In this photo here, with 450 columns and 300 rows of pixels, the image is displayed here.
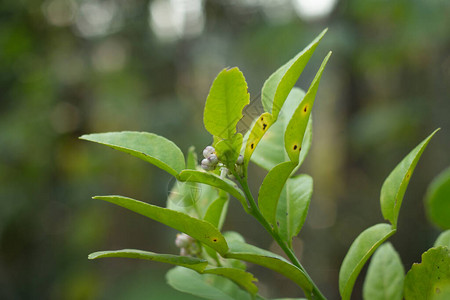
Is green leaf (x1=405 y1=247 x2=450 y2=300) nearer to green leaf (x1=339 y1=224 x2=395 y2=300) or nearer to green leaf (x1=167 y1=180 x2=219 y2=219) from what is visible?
green leaf (x1=339 y1=224 x2=395 y2=300)

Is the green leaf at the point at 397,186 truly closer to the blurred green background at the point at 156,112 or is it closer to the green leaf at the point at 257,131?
the green leaf at the point at 257,131

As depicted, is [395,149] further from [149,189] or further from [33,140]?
[33,140]

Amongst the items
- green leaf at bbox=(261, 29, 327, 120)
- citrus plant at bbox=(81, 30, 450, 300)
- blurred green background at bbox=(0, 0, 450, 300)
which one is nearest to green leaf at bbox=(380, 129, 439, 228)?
citrus plant at bbox=(81, 30, 450, 300)

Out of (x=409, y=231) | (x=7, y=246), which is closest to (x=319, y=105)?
(x=409, y=231)

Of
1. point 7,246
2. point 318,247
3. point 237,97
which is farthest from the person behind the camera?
point 318,247

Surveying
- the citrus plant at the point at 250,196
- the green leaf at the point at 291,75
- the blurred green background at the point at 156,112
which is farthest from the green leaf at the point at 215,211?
the blurred green background at the point at 156,112

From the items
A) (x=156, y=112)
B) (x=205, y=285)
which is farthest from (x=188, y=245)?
(x=156, y=112)
